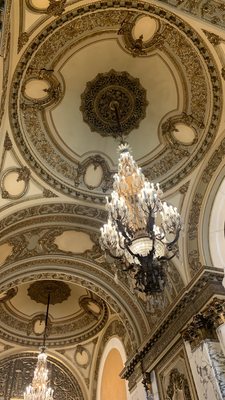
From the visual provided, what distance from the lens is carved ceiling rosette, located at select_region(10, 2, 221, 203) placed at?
22.1 ft

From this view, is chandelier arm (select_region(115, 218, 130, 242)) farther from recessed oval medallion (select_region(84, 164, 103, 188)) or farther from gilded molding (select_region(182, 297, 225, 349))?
recessed oval medallion (select_region(84, 164, 103, 188))

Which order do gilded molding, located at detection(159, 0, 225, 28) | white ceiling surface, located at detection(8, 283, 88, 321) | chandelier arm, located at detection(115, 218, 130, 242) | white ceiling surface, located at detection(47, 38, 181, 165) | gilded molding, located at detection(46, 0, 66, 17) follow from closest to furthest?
chandelier arm, located at detection(115, 218, 130, 242) → gilded molding, located at detection(159, 0, 225, 28) → gilded molding, located at detection(46, 0, 66, 17) → white ceiling surface, located at detection(47, 38, 181, 165) → white ceiling surface, located at detection(8, 283, 88, 321)

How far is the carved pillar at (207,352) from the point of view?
6.28 metres

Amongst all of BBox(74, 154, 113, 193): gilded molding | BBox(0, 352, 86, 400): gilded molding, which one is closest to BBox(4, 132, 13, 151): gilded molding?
BBox(74, 154, 113, 193): gilded molding

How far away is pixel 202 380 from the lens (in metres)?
6.62

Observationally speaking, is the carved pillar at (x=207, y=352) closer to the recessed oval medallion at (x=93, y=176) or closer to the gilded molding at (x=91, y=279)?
the gilded molding at (x=91, y=279)

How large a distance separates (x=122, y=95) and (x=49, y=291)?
7.19 metres

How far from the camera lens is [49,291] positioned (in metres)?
12.6

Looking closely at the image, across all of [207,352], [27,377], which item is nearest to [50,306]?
[27,377]

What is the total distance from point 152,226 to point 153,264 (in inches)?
21.8

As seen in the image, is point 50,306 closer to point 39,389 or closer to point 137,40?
point 39,389

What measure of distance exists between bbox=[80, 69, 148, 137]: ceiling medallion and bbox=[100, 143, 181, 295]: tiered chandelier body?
2.69 meters

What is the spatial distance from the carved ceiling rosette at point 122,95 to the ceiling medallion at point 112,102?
19 cm

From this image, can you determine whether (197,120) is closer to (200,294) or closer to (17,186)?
(200,294)
